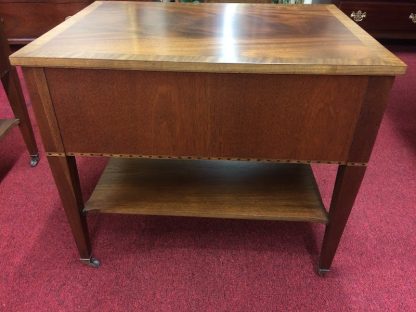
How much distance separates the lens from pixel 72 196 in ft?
2.91

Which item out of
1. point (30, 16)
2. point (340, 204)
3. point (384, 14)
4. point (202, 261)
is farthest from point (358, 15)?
point (30, 16)

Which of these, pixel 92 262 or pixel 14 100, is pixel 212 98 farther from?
pixel 14 100

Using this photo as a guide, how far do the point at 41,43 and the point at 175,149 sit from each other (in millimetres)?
355

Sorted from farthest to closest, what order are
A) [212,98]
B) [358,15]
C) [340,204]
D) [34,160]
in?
[358,15], [34,160], [340,204], [212,98]

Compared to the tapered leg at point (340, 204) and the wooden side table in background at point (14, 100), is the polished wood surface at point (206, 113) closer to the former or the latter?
the tapered leg at point (340, 204)

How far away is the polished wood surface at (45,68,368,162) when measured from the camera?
26.8 inches

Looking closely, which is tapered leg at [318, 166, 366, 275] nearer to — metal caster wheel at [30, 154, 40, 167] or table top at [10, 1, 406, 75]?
table top at [10, 1, 406, 75]

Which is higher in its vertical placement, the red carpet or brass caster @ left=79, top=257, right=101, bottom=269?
brass caster @ left=79, top=257, right=101, bottom=269

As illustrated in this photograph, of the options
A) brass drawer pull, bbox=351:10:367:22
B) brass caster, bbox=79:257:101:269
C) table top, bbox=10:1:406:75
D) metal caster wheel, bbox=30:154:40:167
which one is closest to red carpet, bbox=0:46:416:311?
brass caster, bbox=79:257:101:269

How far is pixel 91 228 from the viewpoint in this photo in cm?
116

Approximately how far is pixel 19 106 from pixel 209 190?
0.86 metres

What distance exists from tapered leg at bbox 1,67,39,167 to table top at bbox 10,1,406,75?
0.46 meters

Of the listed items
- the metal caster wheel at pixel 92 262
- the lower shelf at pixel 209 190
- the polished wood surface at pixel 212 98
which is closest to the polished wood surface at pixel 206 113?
the polished wood surface at pixel 212 98

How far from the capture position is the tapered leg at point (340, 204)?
2.62 ft
